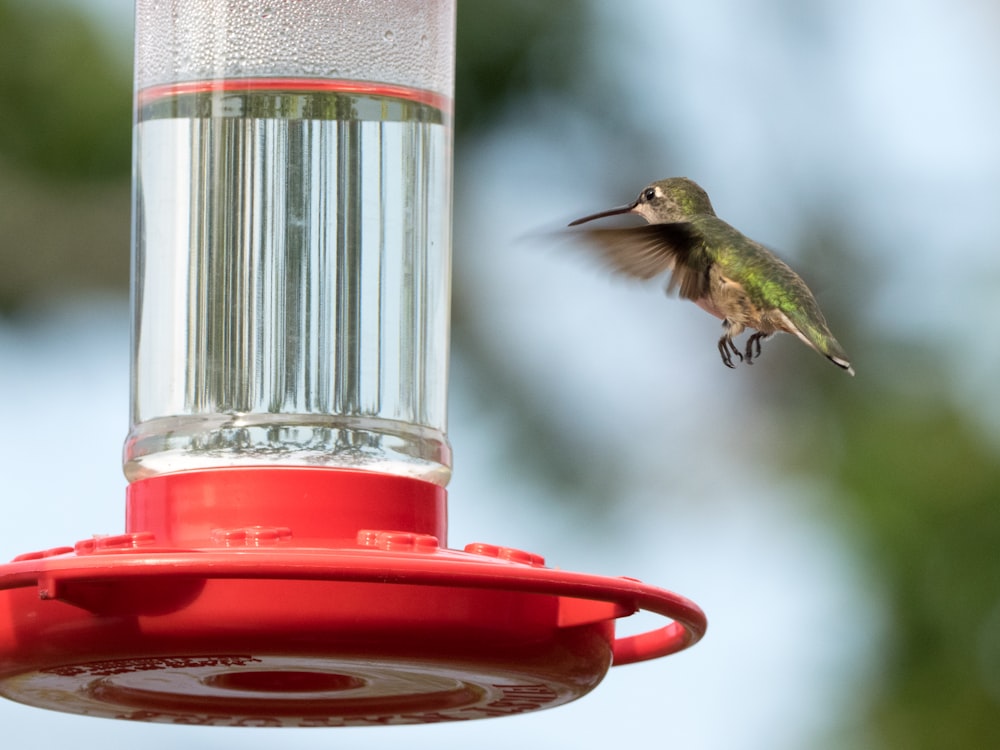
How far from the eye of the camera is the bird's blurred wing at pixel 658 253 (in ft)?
15.4

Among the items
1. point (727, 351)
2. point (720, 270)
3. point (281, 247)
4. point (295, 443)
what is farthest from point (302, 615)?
point (720, 270)

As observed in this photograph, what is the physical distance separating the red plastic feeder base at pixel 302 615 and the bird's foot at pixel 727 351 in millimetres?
1379

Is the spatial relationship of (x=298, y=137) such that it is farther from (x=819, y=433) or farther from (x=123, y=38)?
(x=819, y=433)

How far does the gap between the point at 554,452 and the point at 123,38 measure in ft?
7.57

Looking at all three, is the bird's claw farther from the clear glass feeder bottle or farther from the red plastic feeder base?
the red plastic feeder base

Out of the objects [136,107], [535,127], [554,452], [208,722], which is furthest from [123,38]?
[208,722]

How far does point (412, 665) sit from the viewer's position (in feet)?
10.2

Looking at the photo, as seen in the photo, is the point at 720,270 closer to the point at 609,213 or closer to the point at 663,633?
the point at 609,213

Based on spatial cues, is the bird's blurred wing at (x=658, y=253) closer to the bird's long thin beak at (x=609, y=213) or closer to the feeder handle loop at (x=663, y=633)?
the bird's long thin beak at (x=609, y=213)

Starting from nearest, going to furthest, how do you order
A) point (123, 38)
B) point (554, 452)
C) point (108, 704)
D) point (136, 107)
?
point (108, 704) < point (136, 107) < point (123, 38) < point (554, 452)

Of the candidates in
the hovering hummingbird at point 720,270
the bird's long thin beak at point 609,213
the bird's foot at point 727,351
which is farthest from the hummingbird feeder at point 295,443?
the bird's foot at point 727,351

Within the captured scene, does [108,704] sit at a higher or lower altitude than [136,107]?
lower

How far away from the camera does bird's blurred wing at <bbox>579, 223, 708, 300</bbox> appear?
185 inches

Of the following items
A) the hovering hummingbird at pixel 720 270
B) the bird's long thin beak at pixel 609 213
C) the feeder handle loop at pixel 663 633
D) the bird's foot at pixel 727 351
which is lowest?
the feeder handle loop at pixel 663 633
